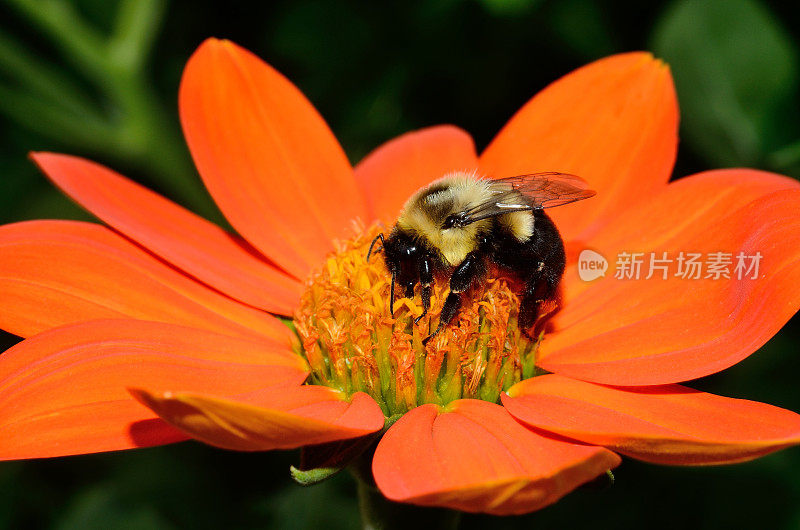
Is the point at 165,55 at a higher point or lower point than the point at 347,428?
higher

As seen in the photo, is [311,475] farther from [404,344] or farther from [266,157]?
[266,157]

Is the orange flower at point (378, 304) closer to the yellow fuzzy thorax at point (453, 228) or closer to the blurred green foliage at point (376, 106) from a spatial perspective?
the yellow fuzzy thorax at point (453, 228)

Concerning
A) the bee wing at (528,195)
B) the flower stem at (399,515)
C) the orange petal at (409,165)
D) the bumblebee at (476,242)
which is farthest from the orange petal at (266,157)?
the flower stem at (399,515)

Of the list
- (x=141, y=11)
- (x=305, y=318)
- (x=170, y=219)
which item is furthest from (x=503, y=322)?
(x=141, y=11)

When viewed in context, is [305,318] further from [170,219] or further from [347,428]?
[347,428]

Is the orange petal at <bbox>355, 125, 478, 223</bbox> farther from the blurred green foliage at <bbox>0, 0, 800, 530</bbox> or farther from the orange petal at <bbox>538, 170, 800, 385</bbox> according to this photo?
the orange petal at <bbox>538, 170, 800, 385</bbox>
